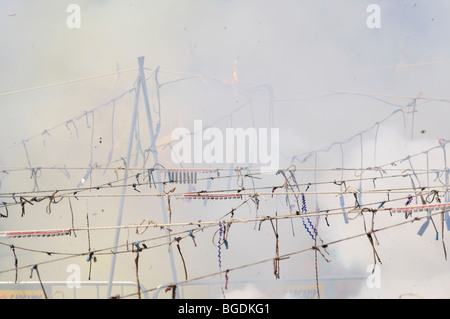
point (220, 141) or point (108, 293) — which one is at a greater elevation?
point (220, 141)

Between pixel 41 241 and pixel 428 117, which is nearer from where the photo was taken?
pixel 428 117

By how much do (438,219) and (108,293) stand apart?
728 cm

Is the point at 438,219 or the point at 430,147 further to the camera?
the point at 438,219

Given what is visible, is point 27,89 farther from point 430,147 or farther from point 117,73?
point 430,147

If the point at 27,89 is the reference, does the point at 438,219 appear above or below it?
below

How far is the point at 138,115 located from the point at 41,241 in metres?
3.46

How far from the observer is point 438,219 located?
11.0m

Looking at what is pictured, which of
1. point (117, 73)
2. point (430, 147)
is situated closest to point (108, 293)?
point (117, 73)

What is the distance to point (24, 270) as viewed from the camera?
11.0 metres

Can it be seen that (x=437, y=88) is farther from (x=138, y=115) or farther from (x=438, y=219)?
(x=138, y=115)

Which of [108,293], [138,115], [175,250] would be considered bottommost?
[108,293]

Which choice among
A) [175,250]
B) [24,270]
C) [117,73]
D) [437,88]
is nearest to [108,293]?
[175,250]

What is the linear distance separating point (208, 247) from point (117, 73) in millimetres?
4045

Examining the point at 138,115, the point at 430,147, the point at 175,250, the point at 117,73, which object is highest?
the point at 117,73
